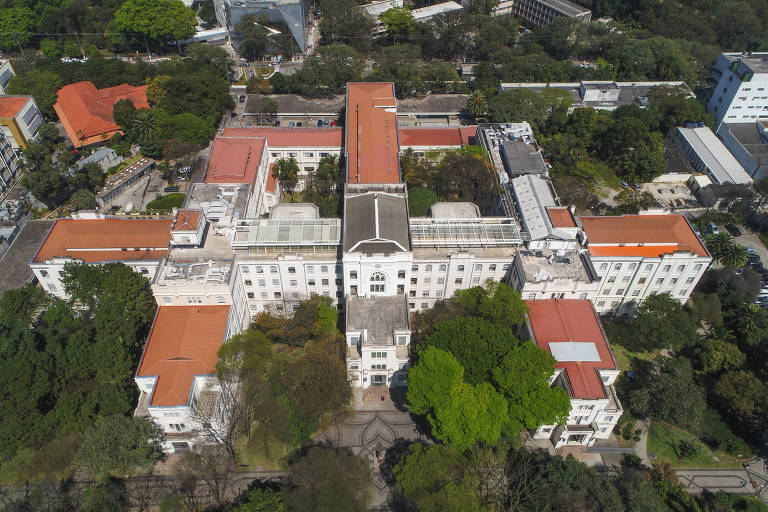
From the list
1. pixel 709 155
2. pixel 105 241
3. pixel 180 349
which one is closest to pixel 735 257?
pixel 709 155

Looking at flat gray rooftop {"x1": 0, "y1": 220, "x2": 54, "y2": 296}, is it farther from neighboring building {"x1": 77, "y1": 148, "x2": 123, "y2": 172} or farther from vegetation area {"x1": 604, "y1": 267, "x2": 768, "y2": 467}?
vegetation area {"x1": 604, "y1": 267, "x2": 768, "y2": 467}

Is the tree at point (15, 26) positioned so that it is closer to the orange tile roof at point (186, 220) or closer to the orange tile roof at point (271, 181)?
the orange tile roof at point (271, 181)

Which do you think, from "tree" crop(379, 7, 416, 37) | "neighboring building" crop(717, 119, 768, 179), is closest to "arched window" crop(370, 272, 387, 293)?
"neighboring building" crop(717, 119, 768, 179)

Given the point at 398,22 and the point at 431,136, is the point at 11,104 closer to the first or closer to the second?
the point at 431,136

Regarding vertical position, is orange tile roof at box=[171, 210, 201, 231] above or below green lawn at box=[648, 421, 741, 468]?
above

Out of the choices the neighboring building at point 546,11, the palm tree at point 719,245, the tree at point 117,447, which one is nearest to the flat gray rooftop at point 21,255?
the tree at point 117,447

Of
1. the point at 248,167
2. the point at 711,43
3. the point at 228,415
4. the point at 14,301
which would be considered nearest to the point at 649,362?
the point at 228,415
